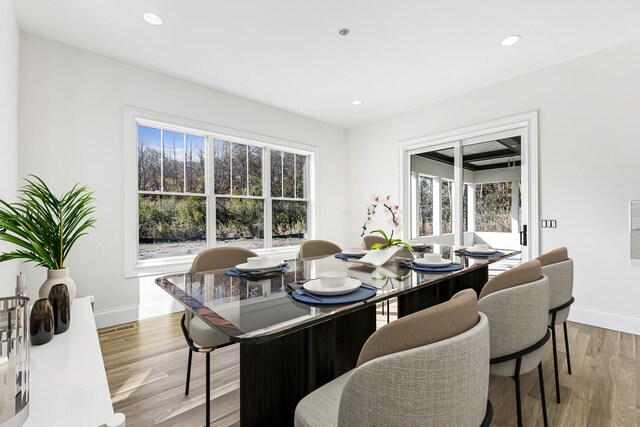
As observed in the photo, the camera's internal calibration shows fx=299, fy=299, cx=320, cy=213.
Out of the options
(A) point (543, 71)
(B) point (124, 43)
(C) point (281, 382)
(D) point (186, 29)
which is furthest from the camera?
(A) point (543, 71)

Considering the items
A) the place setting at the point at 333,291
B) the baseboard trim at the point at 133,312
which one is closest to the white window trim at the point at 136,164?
the baseboard trim at the point at 133,312

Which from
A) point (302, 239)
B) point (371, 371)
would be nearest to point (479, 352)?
point (371, 371)

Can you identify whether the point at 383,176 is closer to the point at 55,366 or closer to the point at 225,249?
the point at 225,249

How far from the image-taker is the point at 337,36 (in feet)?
9.10

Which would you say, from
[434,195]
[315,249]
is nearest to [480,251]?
[315,249]

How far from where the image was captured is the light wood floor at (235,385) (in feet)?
5.44

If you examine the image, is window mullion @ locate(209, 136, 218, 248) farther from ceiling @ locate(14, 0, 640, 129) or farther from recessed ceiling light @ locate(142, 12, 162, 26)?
recessed ceiling light @ locate(142, 12, 162, 26)

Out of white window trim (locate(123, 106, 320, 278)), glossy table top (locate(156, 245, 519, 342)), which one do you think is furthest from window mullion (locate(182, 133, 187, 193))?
glossy table top (locate(156, 245, 519, 342))

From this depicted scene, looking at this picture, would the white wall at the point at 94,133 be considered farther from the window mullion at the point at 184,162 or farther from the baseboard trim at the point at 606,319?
the baseboard trim at the point at 606,319

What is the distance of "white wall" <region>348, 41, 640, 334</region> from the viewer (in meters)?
2.89

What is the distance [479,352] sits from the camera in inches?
30.0

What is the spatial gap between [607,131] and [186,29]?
13.6 feet

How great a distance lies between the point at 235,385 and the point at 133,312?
6.20ft

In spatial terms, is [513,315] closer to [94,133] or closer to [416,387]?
[416,387]
